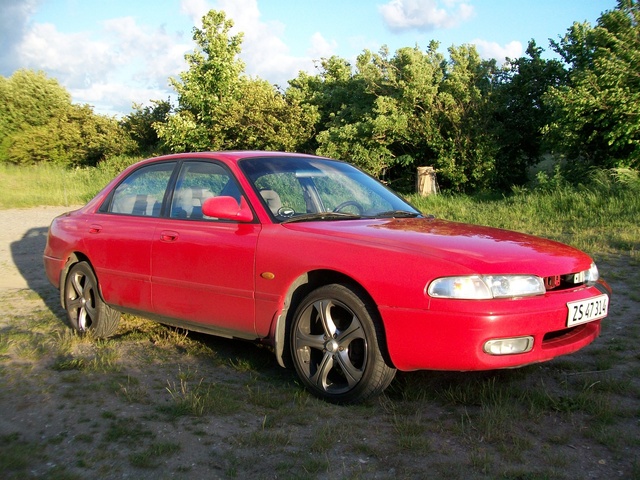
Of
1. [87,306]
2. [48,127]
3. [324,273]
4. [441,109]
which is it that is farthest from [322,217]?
[48,127]

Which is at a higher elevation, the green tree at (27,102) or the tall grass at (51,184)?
the green tree at (27,102)

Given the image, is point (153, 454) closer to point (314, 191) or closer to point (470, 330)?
point (470, 330)

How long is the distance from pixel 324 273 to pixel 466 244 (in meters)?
0.88

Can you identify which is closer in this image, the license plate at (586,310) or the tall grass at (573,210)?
the license plate at (586,310)

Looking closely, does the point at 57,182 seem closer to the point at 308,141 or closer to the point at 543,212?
the point at 308,141

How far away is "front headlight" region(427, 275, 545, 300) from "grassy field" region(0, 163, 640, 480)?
65 cm

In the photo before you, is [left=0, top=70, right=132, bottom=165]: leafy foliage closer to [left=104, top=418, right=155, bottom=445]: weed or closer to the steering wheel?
the steering wheel

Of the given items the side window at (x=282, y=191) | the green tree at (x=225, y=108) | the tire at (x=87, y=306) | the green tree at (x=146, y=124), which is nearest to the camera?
the side window at (x=282, y=191)

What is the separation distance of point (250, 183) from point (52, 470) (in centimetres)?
233

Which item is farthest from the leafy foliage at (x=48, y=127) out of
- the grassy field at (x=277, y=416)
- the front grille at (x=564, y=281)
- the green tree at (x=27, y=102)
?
the front grille at (x=564, y=281)

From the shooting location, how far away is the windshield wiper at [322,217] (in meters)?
4.53

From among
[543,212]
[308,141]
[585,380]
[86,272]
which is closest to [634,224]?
[543,212]

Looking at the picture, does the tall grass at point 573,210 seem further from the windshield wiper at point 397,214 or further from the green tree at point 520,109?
the windshield wiper at point 397,214

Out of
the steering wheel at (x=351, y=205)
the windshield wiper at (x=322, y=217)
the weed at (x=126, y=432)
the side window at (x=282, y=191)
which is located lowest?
the weed at (x=126, y=432)
